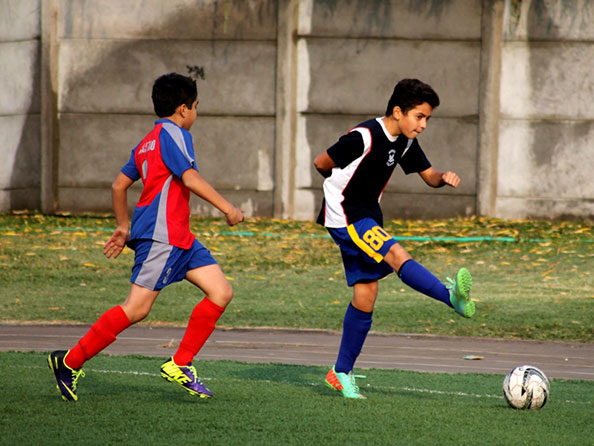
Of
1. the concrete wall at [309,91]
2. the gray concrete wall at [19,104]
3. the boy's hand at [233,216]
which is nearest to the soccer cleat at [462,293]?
the boy's hand at [233,216]

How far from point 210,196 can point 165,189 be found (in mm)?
323

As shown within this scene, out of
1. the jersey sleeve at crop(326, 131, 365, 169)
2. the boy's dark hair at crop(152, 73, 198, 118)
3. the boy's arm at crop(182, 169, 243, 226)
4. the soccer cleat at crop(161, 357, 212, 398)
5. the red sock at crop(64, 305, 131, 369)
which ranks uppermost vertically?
the boy's dark hair at crop(152, 73, 198, 118)

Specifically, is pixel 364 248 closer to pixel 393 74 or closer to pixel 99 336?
pixel 99 336

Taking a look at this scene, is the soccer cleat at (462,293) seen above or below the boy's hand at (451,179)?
below

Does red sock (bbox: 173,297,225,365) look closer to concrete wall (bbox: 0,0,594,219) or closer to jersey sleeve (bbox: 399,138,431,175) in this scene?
jersey sleeve (bbox: 399,138,431,175)

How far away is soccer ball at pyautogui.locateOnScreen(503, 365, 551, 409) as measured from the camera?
19.6 ft

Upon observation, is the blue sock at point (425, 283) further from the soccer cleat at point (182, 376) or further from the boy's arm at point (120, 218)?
the boy's arm at point (120, 218)

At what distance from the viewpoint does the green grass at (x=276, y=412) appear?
503 cm

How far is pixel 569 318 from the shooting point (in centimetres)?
998

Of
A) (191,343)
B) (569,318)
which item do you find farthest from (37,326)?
(569,318)

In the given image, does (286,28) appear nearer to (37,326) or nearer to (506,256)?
(506,256)

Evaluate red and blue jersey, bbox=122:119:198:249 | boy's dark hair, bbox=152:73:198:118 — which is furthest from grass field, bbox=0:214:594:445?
boy's dark hair, bbox=152:73:198:118

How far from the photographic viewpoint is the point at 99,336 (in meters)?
5.71

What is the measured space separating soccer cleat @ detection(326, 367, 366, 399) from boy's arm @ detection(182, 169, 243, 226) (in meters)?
1.29
